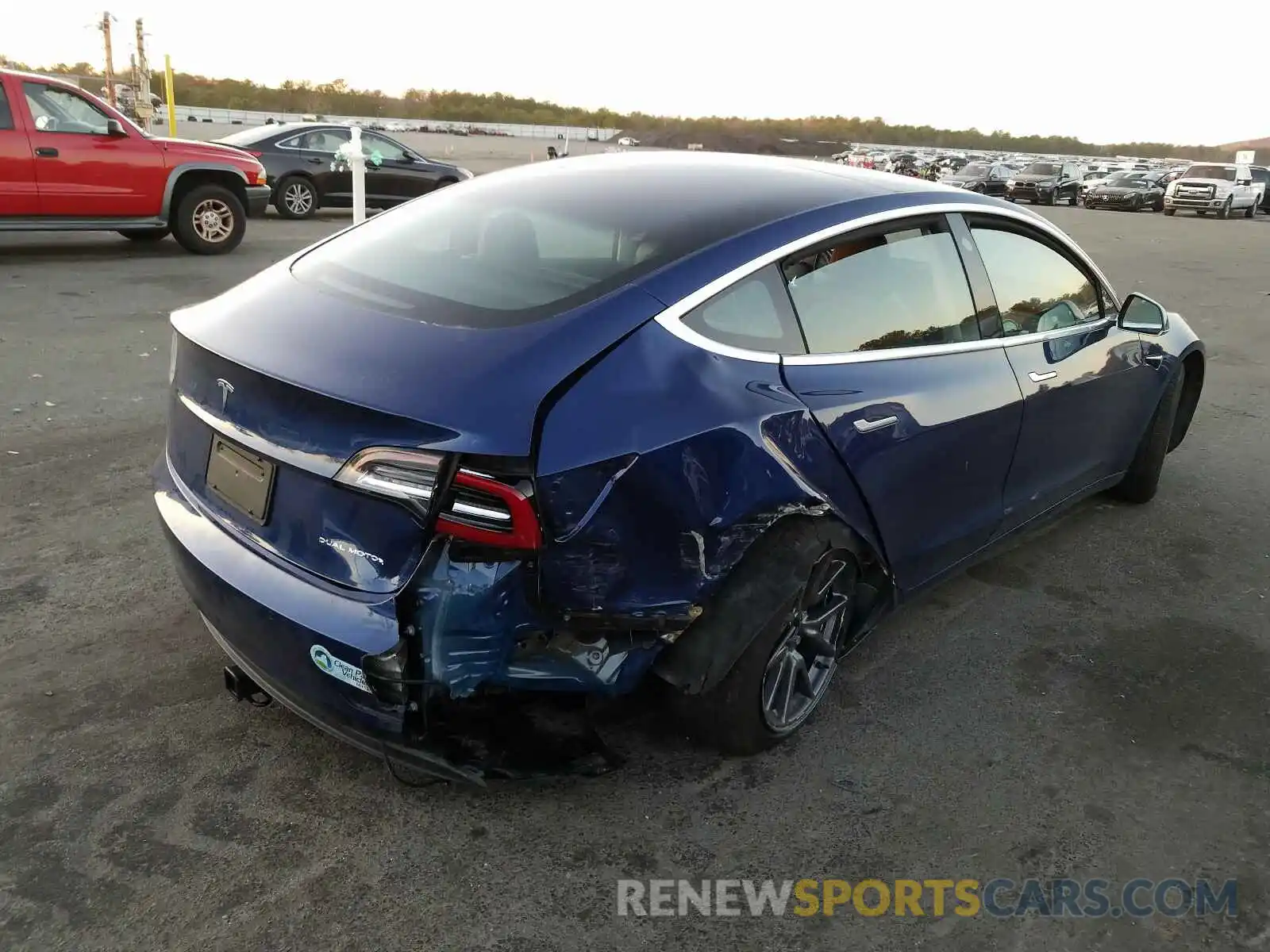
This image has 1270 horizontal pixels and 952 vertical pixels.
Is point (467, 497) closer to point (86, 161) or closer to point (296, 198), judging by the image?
point (86, 161)

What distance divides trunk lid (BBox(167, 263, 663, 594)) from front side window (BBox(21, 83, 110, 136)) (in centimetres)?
929

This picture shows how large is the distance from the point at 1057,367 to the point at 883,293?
109 centimetres

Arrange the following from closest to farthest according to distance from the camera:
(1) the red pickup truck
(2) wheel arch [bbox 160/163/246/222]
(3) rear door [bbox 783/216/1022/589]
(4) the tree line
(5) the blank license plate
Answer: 1. (5) the blank license plate
2. (3) rear door [bbox 783/216/1022/589]
3. (1) the red pickup truck
4. (2) wheel arch [bbox 160/163/246/222]
5. (4) the tree line

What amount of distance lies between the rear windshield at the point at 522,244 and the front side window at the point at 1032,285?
1.08 m

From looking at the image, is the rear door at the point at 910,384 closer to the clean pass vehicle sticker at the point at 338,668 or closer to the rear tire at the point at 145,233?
the clean pass vehicle sticker at the point at 338,668

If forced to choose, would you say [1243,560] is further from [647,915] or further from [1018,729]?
[647,915]

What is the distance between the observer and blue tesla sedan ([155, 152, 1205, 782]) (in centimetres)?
226

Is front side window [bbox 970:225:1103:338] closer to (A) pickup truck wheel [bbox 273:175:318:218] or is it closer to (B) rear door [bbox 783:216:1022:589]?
(B) rear door [bbox 783:216:1022:589]

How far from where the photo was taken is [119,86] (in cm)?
4091

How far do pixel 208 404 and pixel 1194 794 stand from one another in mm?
2958

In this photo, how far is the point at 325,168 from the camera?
15383 mm

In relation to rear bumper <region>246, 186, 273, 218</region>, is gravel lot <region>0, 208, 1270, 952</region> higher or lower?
lower

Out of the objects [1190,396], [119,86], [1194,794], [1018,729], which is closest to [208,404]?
[1018,729]

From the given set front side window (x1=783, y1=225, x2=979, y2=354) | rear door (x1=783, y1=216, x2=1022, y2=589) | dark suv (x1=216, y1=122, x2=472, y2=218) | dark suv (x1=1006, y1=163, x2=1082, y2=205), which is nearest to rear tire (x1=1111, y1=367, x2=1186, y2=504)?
rear door (x1=783, y1=216, x2=1022, y2=589)
